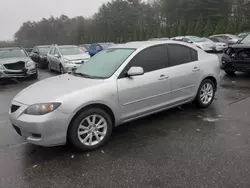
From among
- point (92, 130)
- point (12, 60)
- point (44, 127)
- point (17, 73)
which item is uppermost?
point (12, 60)

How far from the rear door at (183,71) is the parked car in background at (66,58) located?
6.45 m

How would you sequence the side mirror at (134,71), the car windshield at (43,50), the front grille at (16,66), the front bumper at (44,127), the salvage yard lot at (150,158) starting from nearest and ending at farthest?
the salvage yard lot at (150,158), the front bumper at (44,127), the side mirror at (134,71), the front grille at (16,66), the car windshield at (43,50)

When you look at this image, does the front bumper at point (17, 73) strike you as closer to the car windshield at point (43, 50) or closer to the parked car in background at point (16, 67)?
the parked car in background at point (16, 67)

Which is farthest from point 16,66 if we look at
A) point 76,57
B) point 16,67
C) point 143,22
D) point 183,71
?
point 143,22

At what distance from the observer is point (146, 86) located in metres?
4.14

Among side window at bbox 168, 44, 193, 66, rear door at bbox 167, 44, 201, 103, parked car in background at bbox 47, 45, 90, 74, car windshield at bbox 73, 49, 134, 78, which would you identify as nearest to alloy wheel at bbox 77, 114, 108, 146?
car windshield at bbox 73, 49, 134, 78

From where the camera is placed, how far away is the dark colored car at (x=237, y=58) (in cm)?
794

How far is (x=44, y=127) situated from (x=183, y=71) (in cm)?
282

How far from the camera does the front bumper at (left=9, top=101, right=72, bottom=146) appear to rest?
3.26m

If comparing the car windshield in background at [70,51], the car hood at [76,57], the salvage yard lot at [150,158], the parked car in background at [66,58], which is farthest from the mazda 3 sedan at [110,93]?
the car windshield in background at [70,51]

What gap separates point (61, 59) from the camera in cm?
1120

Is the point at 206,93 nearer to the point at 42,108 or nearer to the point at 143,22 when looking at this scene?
the point at 42,108

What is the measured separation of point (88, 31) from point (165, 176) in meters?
59.5

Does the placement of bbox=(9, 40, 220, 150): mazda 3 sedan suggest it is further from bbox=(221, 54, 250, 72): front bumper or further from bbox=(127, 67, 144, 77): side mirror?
bbox=(221, 54, 250, 72): front bumper
